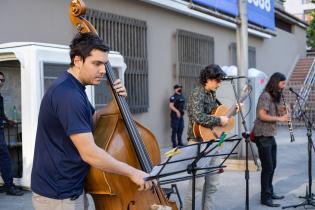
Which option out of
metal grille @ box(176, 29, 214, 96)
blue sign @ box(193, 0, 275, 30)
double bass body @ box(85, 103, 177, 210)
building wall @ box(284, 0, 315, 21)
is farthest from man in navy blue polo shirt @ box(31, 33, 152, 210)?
building wall @ box(284, 0, 315, 21)

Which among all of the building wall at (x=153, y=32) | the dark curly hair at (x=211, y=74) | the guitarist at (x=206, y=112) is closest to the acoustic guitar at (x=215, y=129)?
the guitarist at (x=206, y=112)

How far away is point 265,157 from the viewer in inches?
249

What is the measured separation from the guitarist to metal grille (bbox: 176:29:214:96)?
25.7ft

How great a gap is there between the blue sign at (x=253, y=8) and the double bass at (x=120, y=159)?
Result: 19.8 ft

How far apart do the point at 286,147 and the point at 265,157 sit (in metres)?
6.35

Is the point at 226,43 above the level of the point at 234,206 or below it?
above

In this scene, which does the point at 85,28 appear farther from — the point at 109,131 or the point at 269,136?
the point at 269,136

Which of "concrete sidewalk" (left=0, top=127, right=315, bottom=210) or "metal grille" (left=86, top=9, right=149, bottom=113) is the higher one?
"metal grille" (left=86, top=9, right=149, bottom=113)

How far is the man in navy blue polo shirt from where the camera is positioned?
2.55 metres

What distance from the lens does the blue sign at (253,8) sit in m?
9.41

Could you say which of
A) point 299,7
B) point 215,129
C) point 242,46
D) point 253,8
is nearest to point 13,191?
point 215,129

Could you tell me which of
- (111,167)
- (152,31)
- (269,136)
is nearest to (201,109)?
(269,136)

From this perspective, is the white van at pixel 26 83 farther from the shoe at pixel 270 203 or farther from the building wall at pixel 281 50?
the building wall at pixel 281 50

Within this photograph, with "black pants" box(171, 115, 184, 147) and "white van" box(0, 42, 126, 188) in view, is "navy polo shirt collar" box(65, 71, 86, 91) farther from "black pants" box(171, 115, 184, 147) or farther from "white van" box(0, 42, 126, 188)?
"black pants" box(171, 115, 184, 147)
